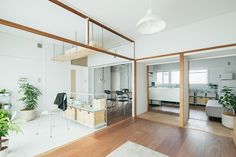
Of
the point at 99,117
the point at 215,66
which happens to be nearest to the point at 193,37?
the point at 99,117

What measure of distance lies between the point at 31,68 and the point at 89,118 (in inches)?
120

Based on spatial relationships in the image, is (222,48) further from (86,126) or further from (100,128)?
(86,126)

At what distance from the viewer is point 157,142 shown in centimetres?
240

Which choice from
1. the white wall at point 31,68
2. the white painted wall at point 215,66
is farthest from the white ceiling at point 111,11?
the white painted wall at point 215,66

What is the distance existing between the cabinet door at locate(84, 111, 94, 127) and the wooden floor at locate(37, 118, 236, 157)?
425 mm

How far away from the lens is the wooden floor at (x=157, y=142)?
2.04m

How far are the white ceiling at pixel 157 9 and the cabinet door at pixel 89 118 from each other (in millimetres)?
2538

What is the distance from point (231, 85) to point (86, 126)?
5.88 metres

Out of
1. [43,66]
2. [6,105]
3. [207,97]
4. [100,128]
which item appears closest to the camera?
[100,128]

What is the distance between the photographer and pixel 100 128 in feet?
10.4

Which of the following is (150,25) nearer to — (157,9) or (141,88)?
(157,9)

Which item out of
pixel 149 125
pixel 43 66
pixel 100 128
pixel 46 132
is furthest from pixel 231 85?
pixel 43 66

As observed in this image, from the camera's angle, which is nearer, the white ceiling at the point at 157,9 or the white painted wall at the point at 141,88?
the white ceiling at the point at 157,9

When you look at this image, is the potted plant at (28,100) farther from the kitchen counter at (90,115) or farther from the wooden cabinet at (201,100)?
the wooden cabinet at (201,100)
